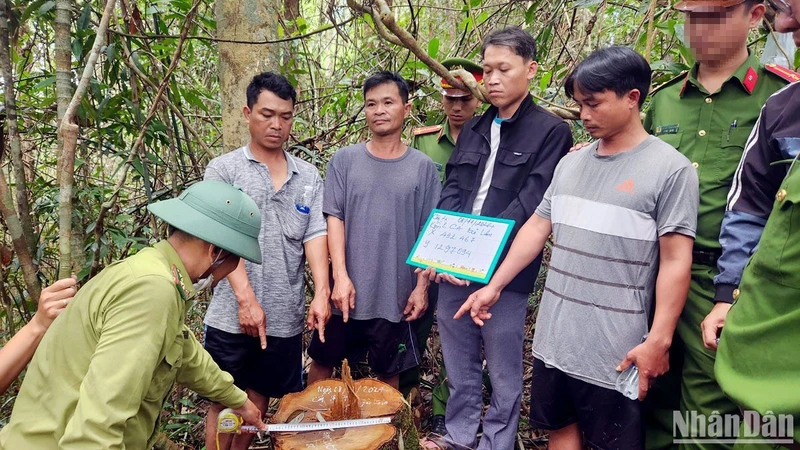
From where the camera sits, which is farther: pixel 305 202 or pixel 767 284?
pixel 305 202

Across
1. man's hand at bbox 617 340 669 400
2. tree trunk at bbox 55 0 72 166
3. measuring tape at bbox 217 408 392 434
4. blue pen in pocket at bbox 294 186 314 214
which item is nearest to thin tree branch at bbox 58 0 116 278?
tree trunk at bbox 55 0 72 166

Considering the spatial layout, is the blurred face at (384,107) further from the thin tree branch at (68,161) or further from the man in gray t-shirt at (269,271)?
the thin tree branch at (68,161)

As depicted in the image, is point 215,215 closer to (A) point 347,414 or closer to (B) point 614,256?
(A) point 347,414

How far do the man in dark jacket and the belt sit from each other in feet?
2.40

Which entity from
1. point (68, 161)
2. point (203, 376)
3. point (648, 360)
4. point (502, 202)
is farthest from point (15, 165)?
point (648, 360)


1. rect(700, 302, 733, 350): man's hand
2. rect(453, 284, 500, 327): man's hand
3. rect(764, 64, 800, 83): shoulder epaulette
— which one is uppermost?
rect(764, 64, 800, 83): shoulder epaulette

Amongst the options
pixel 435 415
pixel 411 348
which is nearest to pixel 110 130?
pixel 411 348

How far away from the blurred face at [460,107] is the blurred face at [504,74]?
2.25 feet

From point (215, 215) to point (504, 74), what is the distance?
1.56m

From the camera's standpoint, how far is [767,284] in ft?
4.75

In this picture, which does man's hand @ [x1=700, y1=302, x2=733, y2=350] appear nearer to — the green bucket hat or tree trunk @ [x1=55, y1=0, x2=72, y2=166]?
the green bucket hat

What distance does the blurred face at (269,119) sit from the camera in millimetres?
2773

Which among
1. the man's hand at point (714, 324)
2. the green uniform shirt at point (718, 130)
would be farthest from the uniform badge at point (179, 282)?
the green uniform shirt at point (718, 130)

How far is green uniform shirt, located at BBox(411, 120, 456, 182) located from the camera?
136 inches
